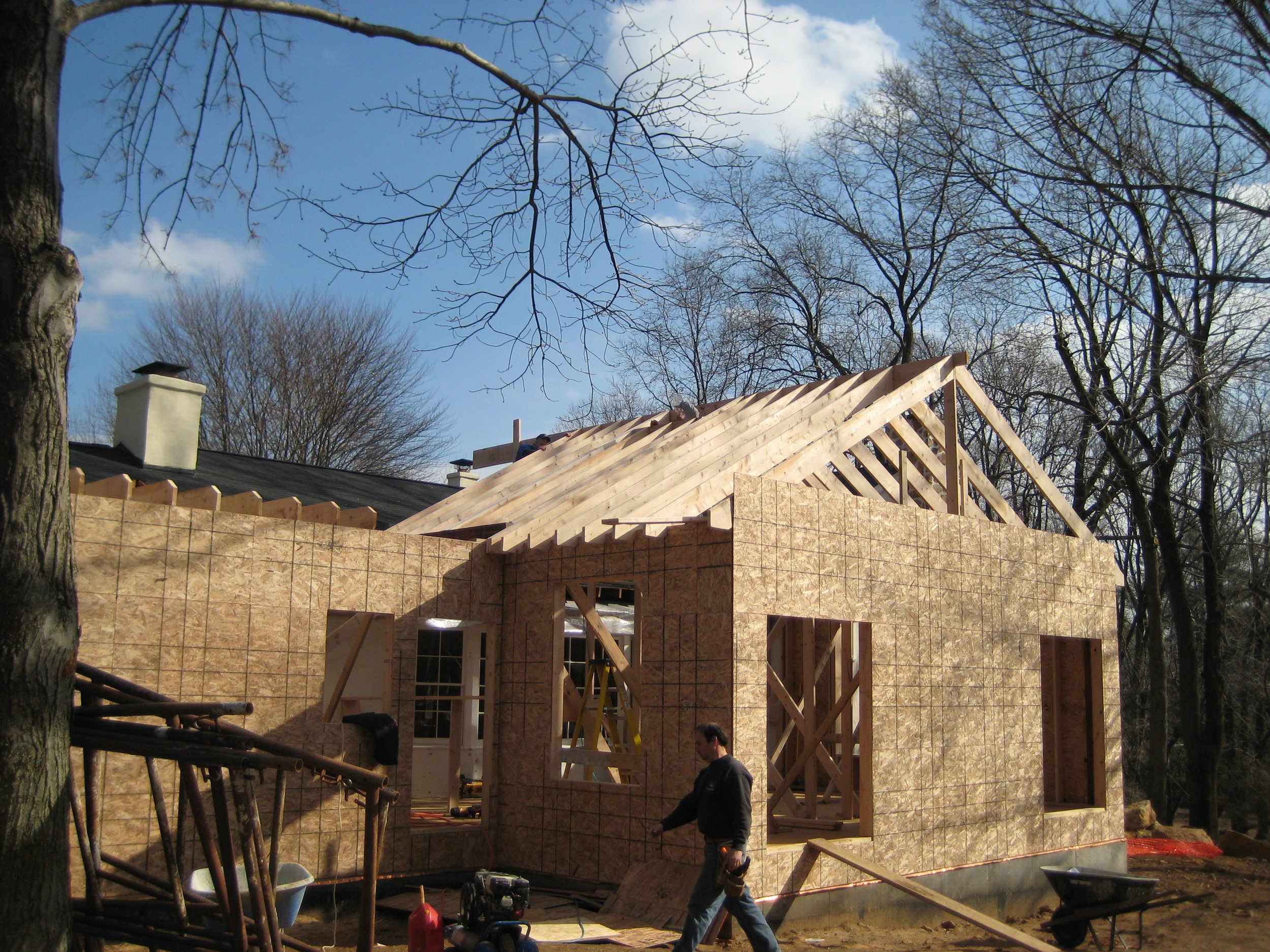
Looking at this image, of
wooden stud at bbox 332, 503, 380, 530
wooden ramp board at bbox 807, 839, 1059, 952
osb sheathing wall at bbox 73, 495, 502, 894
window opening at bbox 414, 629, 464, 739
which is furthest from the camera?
window opening at bbox 414, 629, 464, 739

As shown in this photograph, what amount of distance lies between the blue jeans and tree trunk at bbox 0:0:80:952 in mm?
3683

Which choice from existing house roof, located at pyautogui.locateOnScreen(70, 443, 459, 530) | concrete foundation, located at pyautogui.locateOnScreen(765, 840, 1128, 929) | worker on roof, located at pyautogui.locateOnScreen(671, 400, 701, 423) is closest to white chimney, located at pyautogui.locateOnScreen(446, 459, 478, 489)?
existing house roof, located at pyautogui.locateOnScreen(70, 443, 459, 530)

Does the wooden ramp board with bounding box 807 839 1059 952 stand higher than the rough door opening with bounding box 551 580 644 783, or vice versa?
the rough door opening with bounding box 551 580 644 783

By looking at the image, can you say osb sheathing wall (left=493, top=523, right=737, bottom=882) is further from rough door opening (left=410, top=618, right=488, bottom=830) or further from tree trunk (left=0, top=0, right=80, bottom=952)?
tree trunk (left=0, top=0, right=80, bottom=952)

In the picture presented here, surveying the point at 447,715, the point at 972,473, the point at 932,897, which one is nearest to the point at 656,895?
the point at 932,897

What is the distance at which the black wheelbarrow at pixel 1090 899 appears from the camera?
7.98 meters

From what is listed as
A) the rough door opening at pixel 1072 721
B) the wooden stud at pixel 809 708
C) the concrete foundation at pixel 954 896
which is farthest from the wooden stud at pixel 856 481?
the concrete foundation at pixel 954 896

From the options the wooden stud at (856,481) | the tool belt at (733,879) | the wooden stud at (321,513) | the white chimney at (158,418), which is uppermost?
the white chimney at (158,418)

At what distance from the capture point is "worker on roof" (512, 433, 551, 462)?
13781 millimetres

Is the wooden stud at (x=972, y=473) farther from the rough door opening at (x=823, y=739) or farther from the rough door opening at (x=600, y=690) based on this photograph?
the rough door opening at (x=600, y=690)

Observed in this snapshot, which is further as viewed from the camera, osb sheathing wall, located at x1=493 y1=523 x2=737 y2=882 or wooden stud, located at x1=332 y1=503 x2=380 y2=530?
wooden stud, located at x1=332 y1=503 x2=380 y2=530

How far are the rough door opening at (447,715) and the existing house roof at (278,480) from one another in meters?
1.70

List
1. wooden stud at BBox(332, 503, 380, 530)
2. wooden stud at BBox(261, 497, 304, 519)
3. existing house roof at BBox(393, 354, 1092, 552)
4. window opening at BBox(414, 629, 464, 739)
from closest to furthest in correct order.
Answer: existing house roof at BBox(393, 354, 1092, 552) < wooden stud at BBox(261, 497, 304, 519) < wooden stud at BBox(332, 503, 380, 530) < window opening at BBox(414, 629, 464, 739)

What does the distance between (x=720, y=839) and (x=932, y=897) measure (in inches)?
80.8
